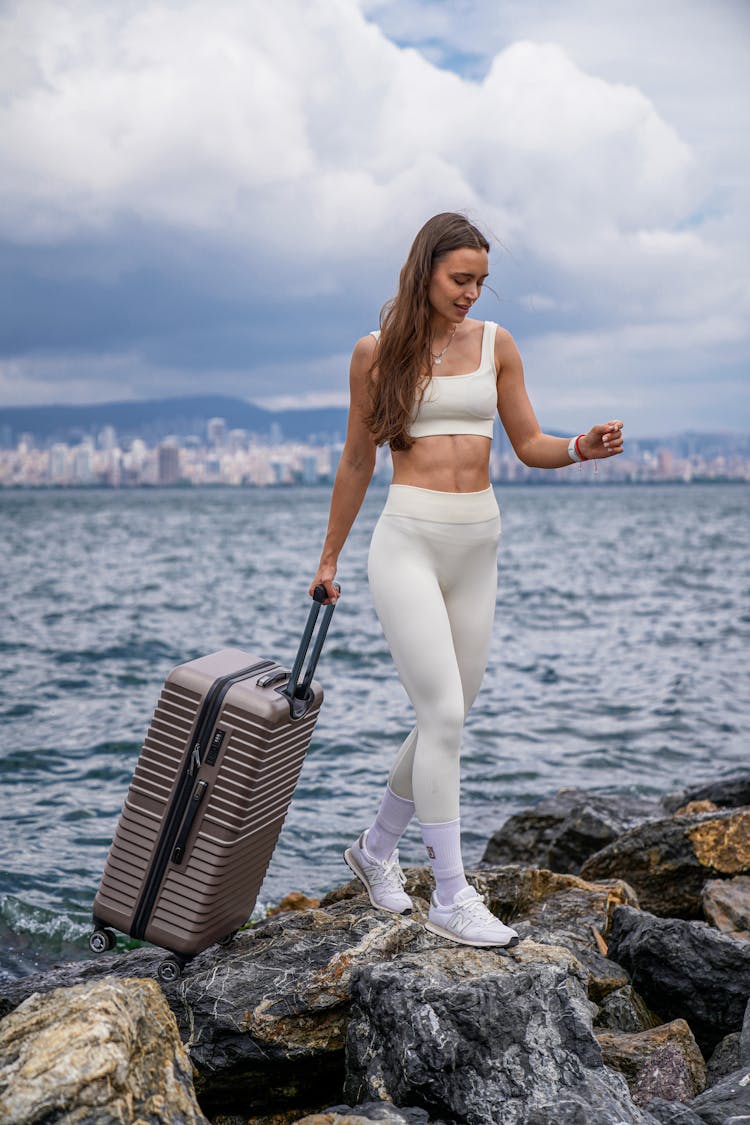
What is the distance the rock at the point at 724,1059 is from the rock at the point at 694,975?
0.96 ft

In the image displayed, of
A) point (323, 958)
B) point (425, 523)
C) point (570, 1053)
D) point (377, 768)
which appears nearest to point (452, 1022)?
point (570, 1053)

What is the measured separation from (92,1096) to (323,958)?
4.89 ft

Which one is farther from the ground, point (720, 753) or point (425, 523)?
point (425, 523)

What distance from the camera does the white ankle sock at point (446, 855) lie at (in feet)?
14.9

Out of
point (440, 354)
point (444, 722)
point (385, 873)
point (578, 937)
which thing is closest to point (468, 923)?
point (385, 873)

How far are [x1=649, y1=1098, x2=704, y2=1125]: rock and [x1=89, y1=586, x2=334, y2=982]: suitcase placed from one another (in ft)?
5.60

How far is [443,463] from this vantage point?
4496mm

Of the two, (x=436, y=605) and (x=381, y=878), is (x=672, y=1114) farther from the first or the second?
(x=436, y=605)

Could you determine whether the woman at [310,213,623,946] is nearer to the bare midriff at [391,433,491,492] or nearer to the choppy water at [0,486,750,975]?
the bare midriff at [391,433,491,492]

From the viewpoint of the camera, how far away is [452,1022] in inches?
153

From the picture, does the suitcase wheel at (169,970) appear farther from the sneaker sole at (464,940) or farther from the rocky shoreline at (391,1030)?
the sneaker sole at (464,940)

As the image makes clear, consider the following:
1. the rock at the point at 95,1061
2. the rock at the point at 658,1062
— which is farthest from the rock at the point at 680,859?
the rock at the point at 95,1061

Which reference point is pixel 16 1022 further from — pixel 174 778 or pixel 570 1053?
pixel 570 1053

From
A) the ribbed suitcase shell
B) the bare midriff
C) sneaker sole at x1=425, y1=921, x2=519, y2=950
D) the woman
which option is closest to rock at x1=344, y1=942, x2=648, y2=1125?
sneaker sole at x1=425, y1=921, x2=519, y2=950
